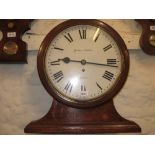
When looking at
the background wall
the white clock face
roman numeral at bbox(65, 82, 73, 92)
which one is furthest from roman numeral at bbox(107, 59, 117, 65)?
roman numeral at bbox(65, 82, 73, 92)

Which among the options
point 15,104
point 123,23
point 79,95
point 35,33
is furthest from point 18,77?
point 123,23

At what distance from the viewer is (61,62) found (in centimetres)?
141

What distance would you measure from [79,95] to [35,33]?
1.42ft

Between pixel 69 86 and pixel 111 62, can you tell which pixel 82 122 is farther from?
pixel 111 62

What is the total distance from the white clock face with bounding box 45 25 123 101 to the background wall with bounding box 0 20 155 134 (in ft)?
0.35

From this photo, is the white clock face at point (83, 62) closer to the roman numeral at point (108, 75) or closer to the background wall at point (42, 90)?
the roman numeral at point (108, 75)

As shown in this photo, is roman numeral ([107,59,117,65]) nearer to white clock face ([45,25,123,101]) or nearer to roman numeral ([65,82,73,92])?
white clock face ([45,25,123,101])

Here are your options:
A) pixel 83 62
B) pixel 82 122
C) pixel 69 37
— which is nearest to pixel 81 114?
pixel 82 122

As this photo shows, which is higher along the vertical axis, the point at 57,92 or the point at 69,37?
the point at 69,37

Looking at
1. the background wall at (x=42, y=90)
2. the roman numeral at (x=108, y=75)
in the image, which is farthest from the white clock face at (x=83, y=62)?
the background wall at (x=42, y=90)

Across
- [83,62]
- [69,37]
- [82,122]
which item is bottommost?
[82,122]

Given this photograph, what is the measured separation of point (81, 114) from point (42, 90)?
25cm

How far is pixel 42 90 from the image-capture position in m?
1.47

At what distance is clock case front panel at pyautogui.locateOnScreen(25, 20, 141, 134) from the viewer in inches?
52.6
